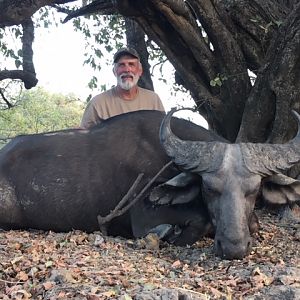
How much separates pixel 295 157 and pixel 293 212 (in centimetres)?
136

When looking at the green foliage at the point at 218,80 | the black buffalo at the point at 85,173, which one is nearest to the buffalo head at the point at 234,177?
the black buffalo at the point at 85,173

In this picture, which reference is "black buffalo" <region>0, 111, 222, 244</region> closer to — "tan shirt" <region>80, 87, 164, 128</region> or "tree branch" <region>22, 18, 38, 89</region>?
"tan shirt" <region>80, 87, 164, 128</region>

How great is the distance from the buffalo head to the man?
2.24 m

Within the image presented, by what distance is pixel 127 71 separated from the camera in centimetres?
759

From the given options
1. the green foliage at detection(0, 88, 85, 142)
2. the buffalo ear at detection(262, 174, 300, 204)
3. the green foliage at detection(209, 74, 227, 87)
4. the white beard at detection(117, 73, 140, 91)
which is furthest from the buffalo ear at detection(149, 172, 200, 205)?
the green foliage at detection(0, 88, 85, 142)

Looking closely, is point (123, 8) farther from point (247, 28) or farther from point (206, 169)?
point (206, 169)

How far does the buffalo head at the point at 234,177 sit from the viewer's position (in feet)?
14.9

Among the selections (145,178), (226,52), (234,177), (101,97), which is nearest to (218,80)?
(226,52)

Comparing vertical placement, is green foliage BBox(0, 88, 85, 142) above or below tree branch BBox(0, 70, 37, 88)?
above

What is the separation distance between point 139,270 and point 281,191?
1.81 m

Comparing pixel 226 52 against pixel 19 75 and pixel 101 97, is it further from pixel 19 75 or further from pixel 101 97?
pixel 19 75

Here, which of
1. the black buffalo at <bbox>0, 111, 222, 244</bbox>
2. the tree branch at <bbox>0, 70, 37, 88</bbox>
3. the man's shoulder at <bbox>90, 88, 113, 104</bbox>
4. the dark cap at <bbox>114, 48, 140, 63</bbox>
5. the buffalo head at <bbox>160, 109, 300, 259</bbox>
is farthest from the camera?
the tree branch at <bbox>0, 70, 37, 88</bbox>

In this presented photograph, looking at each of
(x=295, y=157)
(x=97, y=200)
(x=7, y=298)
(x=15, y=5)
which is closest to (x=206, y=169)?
(x=295, y=157)

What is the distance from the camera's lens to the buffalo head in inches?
179
